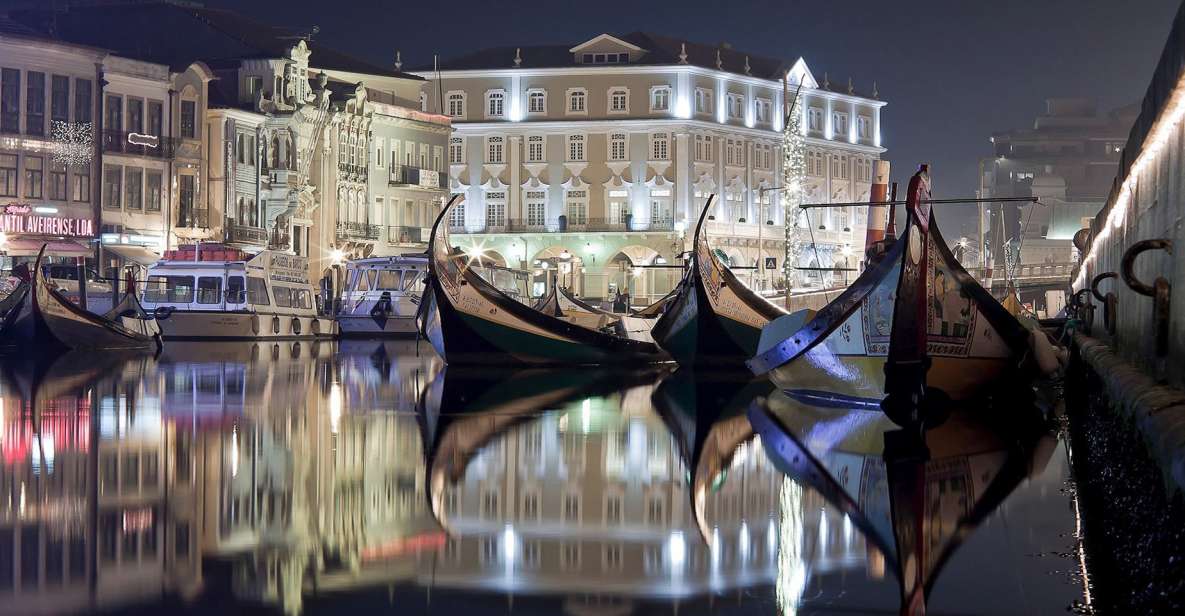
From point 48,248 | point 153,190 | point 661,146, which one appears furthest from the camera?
point 661,146

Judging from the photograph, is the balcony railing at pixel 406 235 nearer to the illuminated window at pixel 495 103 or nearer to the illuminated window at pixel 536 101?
the illuminated window at pixel 536 101

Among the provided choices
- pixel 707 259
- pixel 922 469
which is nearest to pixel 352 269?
pixel 707 259

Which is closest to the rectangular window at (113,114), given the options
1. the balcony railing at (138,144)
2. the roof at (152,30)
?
the balcony railing at (138,144)

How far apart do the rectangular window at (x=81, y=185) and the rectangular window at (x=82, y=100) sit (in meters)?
1.79

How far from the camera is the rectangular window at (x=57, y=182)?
62.0m

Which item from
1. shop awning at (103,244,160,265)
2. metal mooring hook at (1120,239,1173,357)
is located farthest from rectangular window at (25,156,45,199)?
metal mooring hook at (1120,239,1173,357)

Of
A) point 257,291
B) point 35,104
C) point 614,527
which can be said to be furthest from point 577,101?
point 614,527

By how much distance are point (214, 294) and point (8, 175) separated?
35.8 ft

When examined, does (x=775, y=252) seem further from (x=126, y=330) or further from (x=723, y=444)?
(x=723, y=444)

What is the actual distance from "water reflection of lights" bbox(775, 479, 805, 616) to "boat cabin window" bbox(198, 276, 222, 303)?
44.4m

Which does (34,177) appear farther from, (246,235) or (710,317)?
(710,317)

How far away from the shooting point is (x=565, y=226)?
11975cm

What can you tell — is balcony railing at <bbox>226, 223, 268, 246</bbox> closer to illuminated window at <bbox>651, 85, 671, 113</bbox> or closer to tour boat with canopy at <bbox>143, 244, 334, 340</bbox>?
tour boat with canopy at <bbox>143, 244, 334, 340</bbox>

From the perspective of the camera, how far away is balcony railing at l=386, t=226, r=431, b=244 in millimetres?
89062
